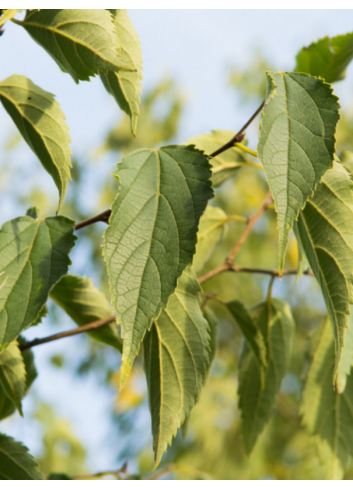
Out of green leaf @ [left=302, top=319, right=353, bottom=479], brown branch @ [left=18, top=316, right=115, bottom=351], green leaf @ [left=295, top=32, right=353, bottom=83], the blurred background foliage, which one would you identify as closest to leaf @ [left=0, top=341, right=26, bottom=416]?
brown branch @ [left=18, top=316, right=115, bottom=351]

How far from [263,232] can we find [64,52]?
378 cm

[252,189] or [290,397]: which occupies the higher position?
[252,189]

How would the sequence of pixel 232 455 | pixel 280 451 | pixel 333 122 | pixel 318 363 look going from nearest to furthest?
1. pixel 333 122
2. pixel 318 363
3. pixel 232 455
4. pixel 280 451

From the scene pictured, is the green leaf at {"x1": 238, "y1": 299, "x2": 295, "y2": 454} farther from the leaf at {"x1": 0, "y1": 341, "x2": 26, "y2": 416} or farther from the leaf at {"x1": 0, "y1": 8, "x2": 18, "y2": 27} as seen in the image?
the leaf at {"x1": 0, "y1": 8, "x2": 18, "y2": 27}

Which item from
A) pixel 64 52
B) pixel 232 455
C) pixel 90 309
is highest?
pixel 64 52

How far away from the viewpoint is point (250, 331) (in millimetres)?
639

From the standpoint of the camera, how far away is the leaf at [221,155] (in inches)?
27.1

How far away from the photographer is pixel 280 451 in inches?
139

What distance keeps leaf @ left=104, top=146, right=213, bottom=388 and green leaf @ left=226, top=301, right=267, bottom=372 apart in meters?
0.29

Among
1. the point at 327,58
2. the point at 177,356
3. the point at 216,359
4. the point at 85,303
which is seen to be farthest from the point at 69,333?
the point at 216,359

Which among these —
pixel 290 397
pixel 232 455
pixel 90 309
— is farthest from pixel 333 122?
pixel 290 397

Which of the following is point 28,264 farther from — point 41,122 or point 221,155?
point 221,155

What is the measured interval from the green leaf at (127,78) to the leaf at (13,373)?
30 centimetres

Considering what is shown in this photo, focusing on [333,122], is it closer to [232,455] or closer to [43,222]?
[43,222]
